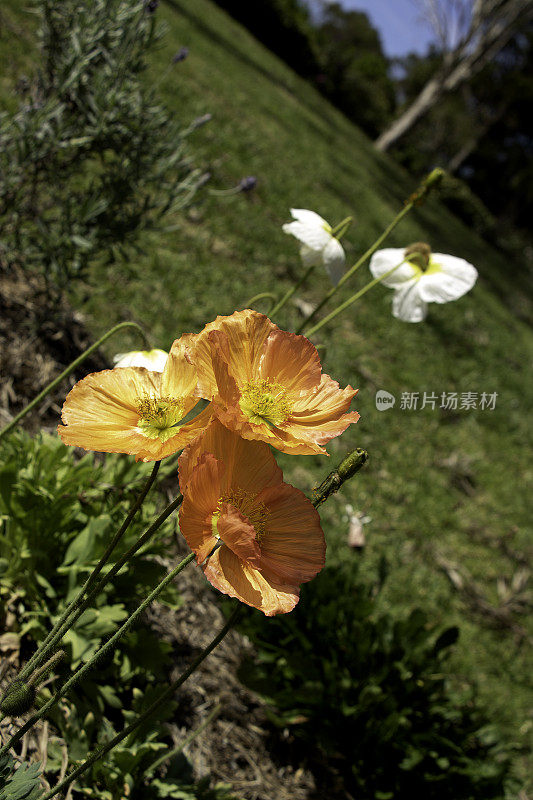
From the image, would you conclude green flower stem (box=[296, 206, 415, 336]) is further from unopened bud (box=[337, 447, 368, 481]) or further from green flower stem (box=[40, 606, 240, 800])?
green flower stem (box=[40, 606, 240, 800])

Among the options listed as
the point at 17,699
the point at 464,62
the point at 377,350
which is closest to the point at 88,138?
the point at 17,699

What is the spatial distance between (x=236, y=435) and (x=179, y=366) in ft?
0.63

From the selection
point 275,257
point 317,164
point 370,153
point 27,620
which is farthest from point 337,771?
point 370,153

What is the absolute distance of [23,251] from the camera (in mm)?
2699

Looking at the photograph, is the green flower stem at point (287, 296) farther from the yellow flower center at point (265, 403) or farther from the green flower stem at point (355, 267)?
the yellow flower center at point (265, 403)

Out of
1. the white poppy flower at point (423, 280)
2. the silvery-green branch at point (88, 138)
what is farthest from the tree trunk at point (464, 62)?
the white poppy flower at point (423, 280)

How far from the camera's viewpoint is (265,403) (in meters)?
1.02

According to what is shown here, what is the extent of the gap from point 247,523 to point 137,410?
0.31 meters

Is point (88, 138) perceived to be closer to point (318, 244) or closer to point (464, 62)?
point (318, 244)

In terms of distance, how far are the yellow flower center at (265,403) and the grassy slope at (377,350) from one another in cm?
203

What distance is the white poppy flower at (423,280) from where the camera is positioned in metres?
1.60

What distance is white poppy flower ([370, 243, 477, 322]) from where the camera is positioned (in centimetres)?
160

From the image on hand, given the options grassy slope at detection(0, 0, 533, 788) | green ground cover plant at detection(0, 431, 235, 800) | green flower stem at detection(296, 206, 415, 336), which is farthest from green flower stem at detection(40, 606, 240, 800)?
grassy slope at detection(0, 0, 533, 788)

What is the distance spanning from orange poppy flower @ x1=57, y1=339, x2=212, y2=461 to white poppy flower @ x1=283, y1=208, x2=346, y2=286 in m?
0.70
